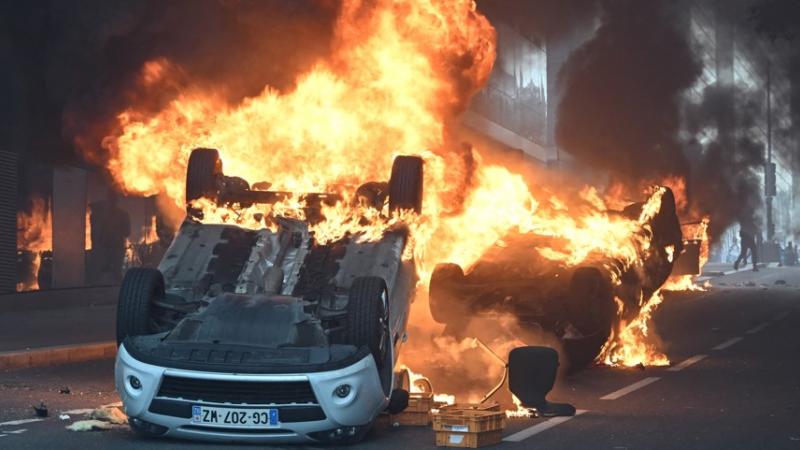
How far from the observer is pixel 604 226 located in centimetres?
1800

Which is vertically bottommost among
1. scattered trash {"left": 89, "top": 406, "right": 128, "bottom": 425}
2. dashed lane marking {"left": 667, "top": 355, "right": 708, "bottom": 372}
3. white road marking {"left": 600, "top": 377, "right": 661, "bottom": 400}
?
white road marking {"left": 600, "top": 377, "right": 661, "bottom": 400}

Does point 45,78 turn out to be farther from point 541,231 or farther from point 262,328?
point 262,328

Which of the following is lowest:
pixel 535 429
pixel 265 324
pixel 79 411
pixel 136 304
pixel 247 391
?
pixel 535 429

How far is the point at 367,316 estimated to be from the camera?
1048 centimetres

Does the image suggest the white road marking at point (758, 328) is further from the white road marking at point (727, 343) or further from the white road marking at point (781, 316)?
the white road marking at point (727, 343)

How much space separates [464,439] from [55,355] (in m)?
8.15

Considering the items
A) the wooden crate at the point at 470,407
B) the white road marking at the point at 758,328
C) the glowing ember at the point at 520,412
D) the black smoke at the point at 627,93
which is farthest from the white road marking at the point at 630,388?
the black smoke at the point at 627,93

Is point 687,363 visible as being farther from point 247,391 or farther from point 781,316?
point 781,316

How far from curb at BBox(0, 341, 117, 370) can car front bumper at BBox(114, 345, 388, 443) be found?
21.3ft

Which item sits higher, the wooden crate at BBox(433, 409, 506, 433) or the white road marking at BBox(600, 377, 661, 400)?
the wooden crate at BBox(433, 409, 506, 433)

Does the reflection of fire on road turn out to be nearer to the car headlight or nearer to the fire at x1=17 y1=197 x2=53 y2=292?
the car headlight

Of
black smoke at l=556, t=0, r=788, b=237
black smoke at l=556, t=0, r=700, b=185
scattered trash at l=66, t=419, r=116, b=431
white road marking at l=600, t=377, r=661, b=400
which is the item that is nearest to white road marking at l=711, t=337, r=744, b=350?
white road marking at l=600, t=377, r=661, b=400

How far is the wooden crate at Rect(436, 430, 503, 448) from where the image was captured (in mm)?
10109

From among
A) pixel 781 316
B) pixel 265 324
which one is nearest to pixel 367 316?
pixel 265 324
